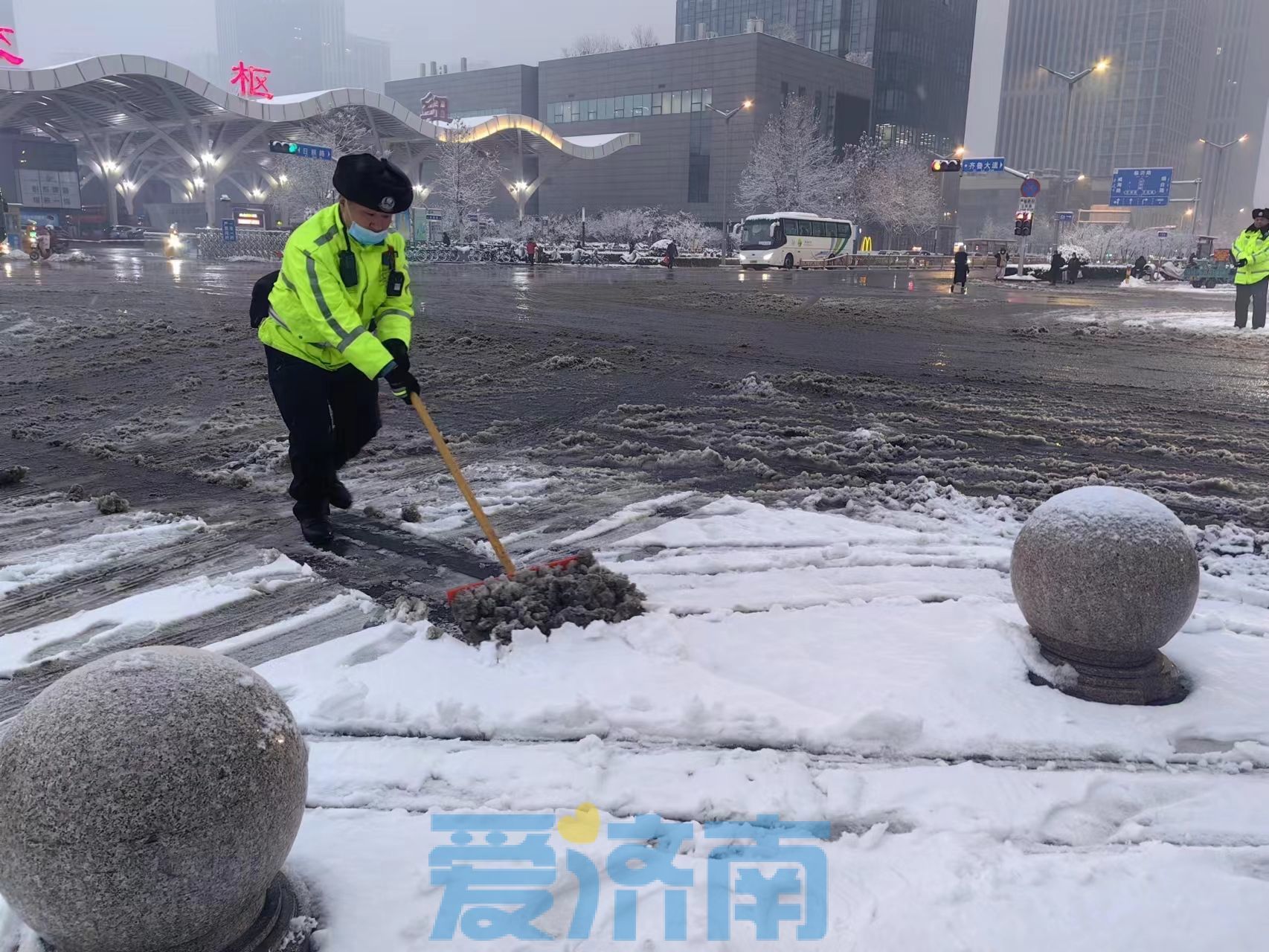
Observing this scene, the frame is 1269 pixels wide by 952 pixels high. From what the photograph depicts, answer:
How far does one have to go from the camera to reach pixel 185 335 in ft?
43.2

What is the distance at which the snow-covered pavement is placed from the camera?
7.77ft

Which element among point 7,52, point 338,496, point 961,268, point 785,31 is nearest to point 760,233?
point 961,268

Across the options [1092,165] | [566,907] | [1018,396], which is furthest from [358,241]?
[1092,165]

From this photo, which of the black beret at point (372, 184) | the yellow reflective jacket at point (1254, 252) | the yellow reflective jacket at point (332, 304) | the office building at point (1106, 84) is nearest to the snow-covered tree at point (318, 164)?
the yellow reflective jacket at point (1254, 252)

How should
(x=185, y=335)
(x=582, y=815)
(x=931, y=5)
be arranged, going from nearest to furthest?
1. (x=582, y=815)
2. (x=185, y=335)
3. (x=931, y=5)

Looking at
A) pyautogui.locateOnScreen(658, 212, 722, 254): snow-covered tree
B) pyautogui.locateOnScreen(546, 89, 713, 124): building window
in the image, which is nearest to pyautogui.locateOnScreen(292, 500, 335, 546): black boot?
pyautogui.locateOnScreen(658, 212, 722, 254): snow-covered tree

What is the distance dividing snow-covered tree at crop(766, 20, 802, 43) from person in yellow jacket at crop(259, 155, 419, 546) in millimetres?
103584

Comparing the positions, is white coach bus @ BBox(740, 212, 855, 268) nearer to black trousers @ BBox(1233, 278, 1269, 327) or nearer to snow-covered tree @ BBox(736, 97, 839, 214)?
snow-covered tree @ BBox(736, 97, 839, 214)

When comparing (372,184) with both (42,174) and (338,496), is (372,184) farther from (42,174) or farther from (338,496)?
(42,174)

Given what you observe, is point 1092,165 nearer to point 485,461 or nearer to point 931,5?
point 931,5

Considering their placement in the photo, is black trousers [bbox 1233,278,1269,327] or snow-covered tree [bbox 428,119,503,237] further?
snow-covered tree [bbox 428,119,503,237]

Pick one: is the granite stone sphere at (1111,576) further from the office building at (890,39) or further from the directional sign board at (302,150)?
the office building at (890,39)

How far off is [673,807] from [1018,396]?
8390 millimetres

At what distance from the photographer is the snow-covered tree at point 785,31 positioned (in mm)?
98125
